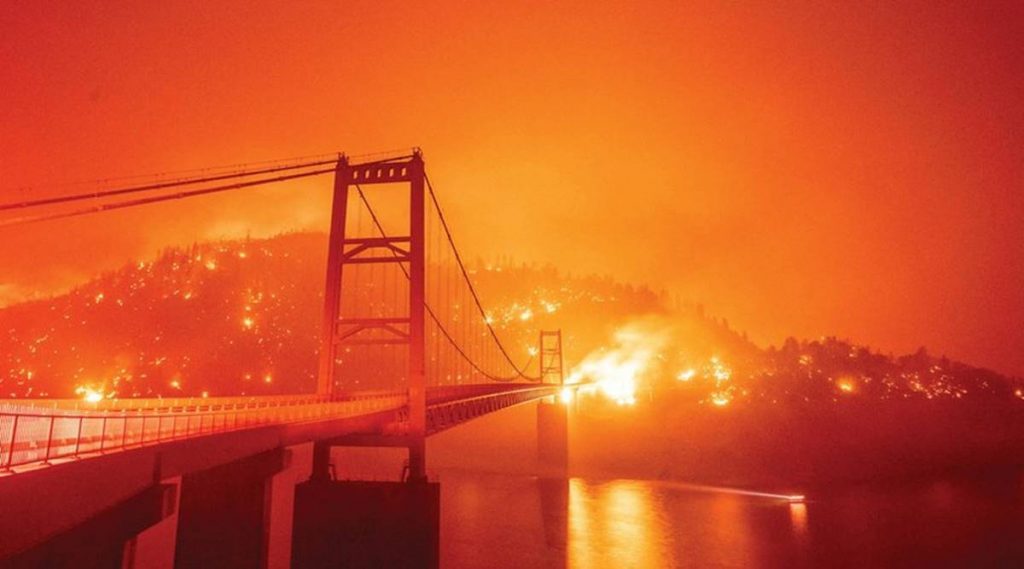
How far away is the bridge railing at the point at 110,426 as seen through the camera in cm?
866

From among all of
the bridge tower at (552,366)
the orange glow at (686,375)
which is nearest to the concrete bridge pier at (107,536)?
the bridge tower at (552,366)

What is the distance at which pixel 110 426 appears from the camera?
482 inches

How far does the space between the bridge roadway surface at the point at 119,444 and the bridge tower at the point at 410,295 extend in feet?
2.83

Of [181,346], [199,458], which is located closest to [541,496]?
[199,458]

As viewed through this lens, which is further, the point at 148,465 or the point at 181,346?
the point at 181,346

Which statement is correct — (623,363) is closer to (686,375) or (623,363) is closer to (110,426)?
(686,375)

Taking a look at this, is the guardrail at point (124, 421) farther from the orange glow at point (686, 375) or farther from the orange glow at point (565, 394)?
the orange glow at point (686, 375)

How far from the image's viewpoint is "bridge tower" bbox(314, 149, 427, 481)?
61.9ft

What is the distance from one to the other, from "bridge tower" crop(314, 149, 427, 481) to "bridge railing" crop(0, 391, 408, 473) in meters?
1.50

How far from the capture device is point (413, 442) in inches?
736

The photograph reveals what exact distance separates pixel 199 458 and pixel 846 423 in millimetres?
113175

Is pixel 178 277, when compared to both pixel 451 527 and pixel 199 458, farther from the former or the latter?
pixel 199 458

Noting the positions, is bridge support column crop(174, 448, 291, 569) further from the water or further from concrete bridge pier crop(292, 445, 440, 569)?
the water

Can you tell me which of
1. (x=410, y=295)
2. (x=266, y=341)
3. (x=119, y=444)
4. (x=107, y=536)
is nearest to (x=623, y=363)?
(x=266, y=341)
